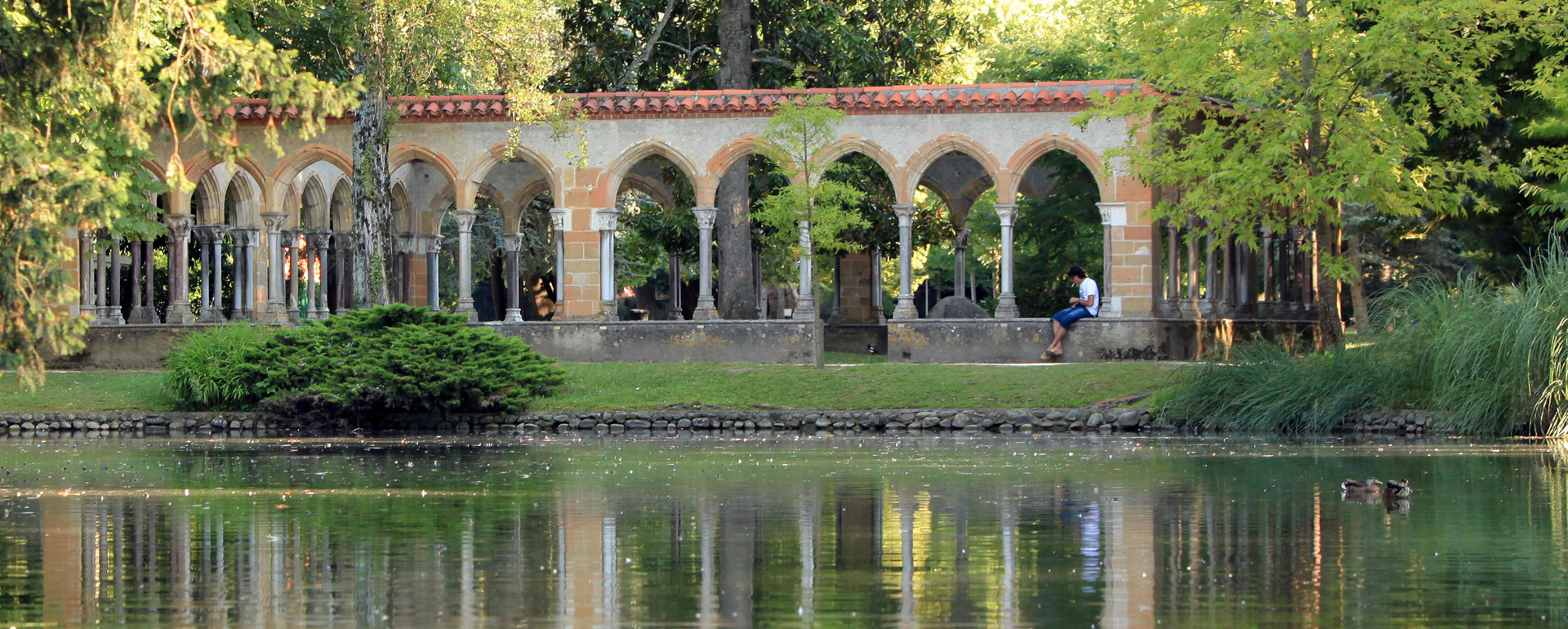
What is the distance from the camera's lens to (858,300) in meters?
32.0

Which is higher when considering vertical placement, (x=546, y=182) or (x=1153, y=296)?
(x=546, y=182)

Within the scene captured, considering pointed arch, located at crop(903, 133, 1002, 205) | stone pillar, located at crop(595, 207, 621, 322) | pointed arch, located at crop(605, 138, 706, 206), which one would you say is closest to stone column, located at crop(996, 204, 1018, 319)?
pointed arch, located at crop(903, 133, 1002, 205)

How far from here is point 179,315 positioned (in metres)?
24.3

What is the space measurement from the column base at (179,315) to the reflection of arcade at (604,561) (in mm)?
14049

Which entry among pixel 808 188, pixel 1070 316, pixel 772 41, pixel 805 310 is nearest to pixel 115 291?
pixel 772 41

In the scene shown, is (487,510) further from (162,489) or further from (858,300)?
(858,300)

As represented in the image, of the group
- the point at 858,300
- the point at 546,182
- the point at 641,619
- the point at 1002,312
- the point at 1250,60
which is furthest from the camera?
the point at 858,300

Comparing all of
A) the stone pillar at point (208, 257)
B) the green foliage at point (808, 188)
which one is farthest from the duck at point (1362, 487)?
the stone pillar at point (208, 257)

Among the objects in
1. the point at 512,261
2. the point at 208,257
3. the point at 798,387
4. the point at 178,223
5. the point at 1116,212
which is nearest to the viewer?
A: the point at 798,387

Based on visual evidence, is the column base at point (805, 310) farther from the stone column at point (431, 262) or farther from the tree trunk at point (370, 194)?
the stone column at point (431, 262)

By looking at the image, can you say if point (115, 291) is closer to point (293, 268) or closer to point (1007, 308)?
point (293, 268)

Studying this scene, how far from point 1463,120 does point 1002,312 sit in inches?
247

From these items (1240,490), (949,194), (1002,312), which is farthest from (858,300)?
(1240,490)

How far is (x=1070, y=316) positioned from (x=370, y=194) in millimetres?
9234
